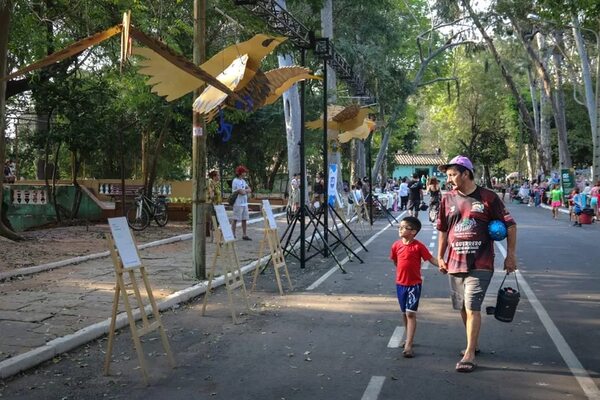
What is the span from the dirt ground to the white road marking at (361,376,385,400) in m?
7.55

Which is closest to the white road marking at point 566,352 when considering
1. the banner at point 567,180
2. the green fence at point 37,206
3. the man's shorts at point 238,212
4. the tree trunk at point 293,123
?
the man's shorts at point 238,212

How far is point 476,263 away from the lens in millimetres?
5398

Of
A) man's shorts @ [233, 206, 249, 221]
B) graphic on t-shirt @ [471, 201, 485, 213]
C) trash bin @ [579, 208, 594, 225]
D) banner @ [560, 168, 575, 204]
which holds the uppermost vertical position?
banner @ [560, 168, 575, 204]

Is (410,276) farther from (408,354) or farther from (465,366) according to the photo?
(465,366)

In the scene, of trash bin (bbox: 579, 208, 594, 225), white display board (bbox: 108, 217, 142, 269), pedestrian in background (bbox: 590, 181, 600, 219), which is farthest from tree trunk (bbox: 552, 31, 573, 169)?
white display board (bbox: 108, 217, 142, 269)

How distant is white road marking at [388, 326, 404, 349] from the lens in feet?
20.5

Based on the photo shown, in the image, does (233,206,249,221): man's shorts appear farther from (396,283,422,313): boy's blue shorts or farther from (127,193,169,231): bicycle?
(396,283,422,313): boy's blue shorts

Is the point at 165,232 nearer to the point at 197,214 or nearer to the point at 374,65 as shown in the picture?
the point at 197,214

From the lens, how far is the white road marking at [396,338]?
624cm

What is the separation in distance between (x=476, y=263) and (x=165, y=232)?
1359 centimetres

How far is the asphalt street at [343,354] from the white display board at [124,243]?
985mm

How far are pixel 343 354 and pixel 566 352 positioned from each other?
85.3 inches

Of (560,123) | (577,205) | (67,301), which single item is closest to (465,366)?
(67,301)

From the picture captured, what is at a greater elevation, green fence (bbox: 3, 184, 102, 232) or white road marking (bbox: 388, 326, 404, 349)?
green fence (bbox: 3, 184, 102, 232)
